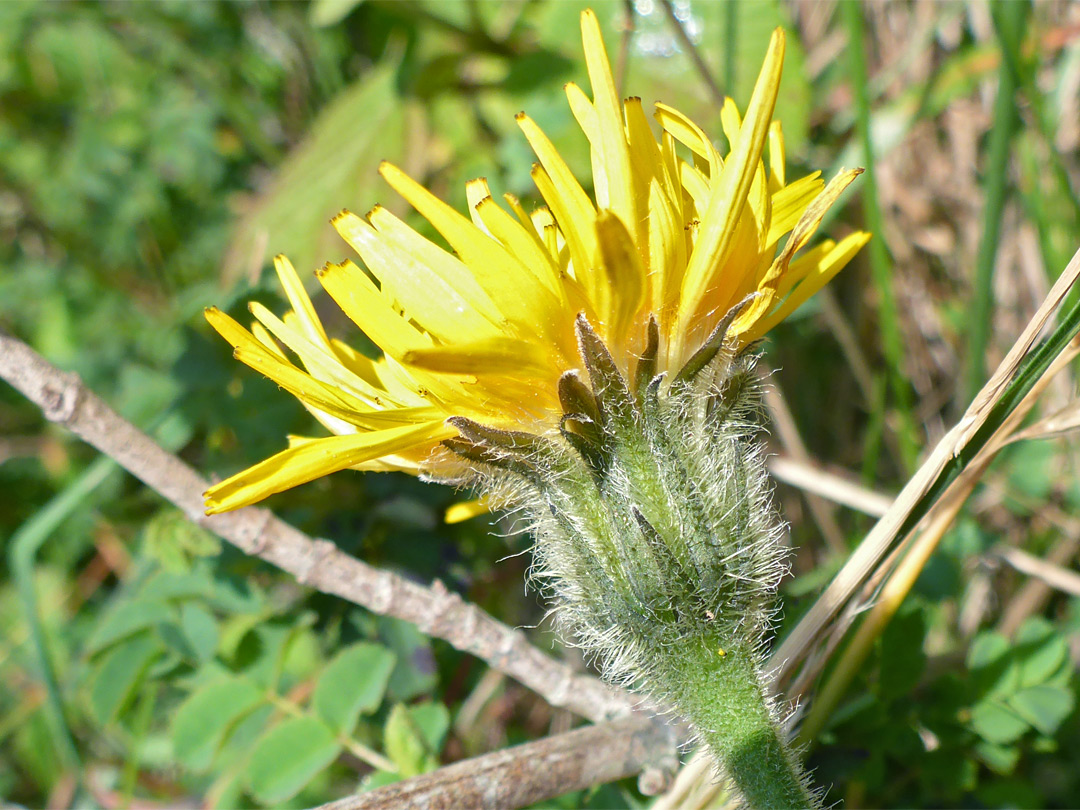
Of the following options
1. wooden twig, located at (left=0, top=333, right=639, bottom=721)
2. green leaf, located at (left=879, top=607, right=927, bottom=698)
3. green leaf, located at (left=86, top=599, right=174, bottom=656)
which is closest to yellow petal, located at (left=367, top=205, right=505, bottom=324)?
wooden twig, located at (left=0, top=333, right=639, bottom=721)

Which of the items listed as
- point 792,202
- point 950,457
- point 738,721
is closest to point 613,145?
point 792,202

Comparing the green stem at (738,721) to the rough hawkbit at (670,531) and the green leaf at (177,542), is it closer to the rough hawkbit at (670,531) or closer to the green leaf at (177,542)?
the rough hawkbit at (670,531)

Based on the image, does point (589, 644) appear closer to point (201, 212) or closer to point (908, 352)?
point (908, 352)

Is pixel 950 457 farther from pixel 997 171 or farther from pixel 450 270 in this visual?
pixel 997 171

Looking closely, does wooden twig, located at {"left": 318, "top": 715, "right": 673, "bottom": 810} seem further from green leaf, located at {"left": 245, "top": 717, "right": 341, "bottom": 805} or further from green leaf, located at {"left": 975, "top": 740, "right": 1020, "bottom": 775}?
green leaf, located at {"left": 975, "top": 740, "right": 1020, "bottom": 775}

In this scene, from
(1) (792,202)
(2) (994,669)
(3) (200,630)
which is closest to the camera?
(1) (792,202)

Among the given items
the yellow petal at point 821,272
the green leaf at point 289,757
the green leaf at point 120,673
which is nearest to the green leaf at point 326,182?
the green leaf at point 120,673
